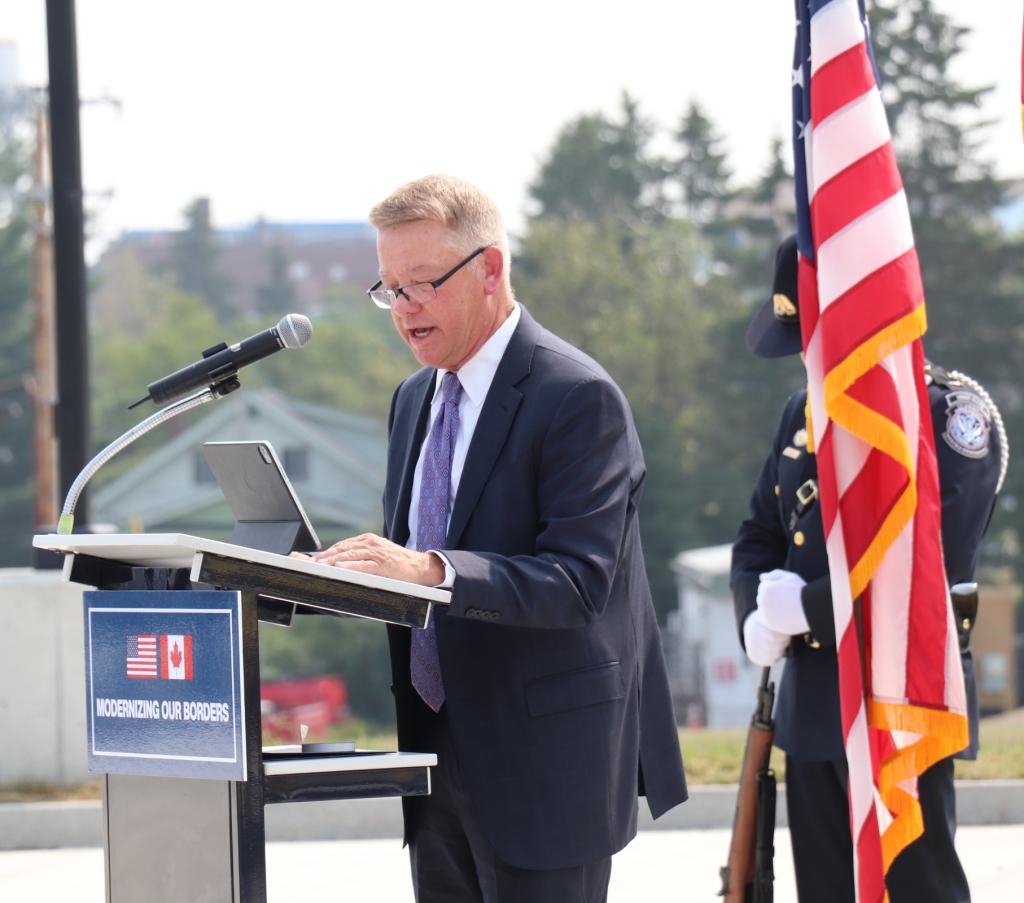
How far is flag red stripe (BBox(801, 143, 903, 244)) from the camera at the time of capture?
4.04 m

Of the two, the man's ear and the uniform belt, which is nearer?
the man's ear

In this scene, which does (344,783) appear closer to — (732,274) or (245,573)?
(245,573)

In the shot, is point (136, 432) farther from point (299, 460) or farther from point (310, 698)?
point (299, 460)

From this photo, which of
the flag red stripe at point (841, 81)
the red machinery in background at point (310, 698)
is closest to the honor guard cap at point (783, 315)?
the flag red stripe at point (841, 81)

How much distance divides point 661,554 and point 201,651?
55302 millimetres

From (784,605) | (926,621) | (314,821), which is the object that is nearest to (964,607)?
(926,621)

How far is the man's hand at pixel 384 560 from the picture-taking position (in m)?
2.76

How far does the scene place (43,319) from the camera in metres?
31.2

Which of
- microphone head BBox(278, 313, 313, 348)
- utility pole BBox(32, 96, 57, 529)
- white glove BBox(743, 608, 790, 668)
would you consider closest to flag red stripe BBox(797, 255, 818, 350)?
white glove BBox(743, 608, 790, 668)

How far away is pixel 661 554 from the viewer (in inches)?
2270

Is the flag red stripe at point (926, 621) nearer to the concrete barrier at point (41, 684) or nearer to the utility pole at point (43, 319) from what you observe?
the concrete barrier at point (41, 684)

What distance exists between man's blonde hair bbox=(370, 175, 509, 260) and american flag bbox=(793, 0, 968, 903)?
113cm

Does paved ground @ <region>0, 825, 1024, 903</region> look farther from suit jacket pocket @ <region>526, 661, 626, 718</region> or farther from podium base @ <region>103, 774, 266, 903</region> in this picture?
podium base @ <region>103, 774, 266, 903</region>

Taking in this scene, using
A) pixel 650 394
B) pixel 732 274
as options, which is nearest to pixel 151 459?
pixel 650 394
